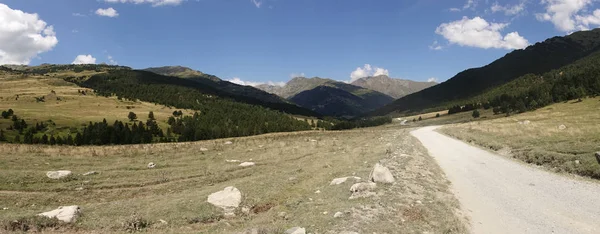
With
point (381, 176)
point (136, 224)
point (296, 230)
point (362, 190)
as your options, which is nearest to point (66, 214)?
point (136, 224)

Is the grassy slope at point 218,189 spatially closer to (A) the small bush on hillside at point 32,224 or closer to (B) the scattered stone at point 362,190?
(B) the scattered stone at point 362,190

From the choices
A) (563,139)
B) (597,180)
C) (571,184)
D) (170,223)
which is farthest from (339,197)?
(563,139)

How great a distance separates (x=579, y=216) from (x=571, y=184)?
7.42 metres

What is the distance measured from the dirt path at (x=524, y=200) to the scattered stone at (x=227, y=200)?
11.0m

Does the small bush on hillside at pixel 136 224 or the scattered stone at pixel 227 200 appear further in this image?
the scattered stone at pixel 227 200

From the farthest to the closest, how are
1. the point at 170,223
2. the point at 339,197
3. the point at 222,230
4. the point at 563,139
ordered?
the point at 563,139
the point at 339,197
the point at 170,223
the point at 222,230

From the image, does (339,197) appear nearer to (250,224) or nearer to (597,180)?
(250,224)

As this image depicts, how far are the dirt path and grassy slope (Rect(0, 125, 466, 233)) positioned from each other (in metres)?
1.16

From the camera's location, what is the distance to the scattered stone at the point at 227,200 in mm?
16516

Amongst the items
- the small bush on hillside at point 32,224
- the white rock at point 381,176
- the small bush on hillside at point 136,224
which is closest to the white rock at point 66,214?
the small bush on hillside at point 32,224

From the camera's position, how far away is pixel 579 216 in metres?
14.0

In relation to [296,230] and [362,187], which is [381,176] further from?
[296,230]

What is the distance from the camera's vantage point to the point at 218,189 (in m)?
20.7

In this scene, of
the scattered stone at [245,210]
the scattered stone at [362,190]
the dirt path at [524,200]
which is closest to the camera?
the dirt path at [524,200]
